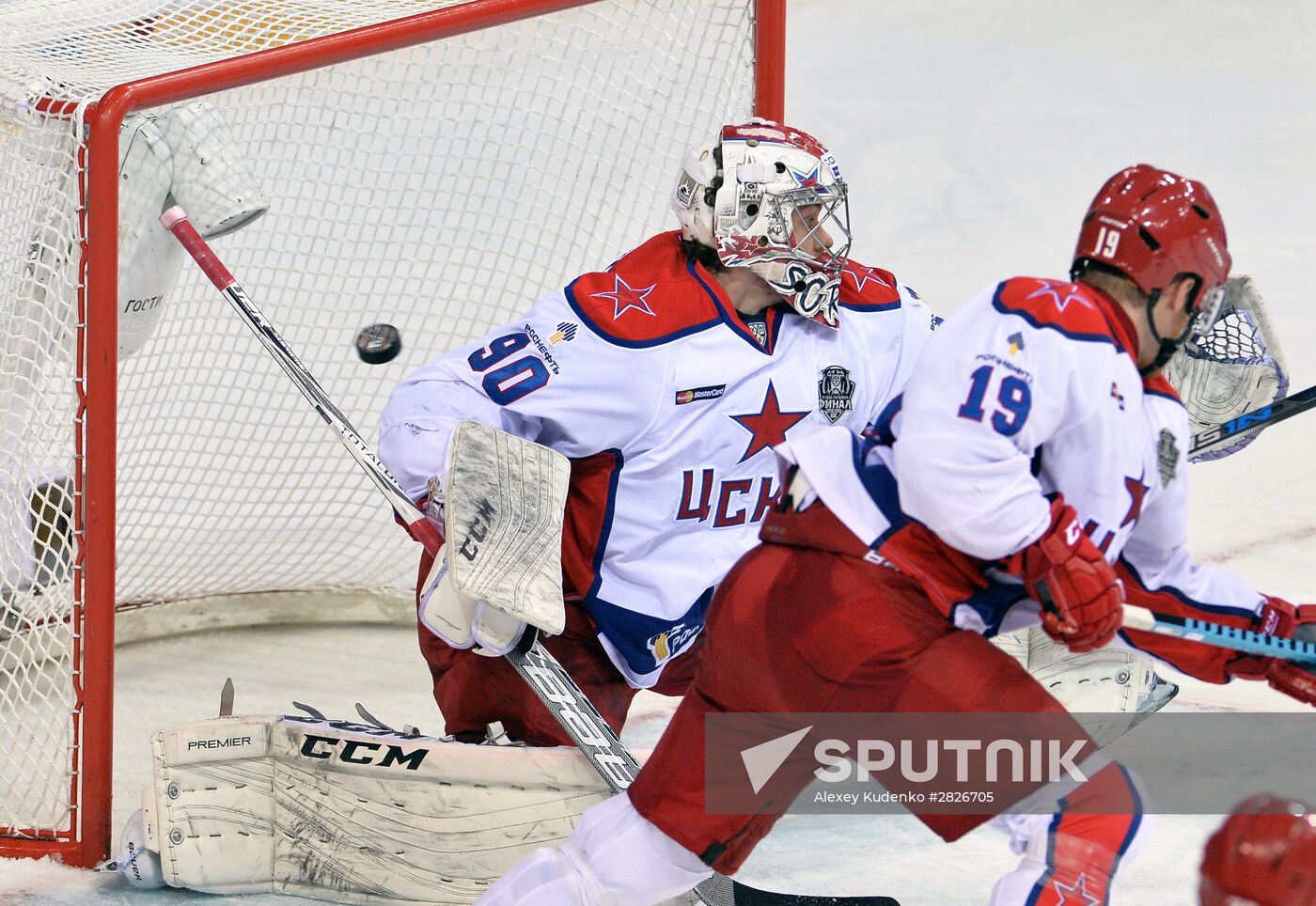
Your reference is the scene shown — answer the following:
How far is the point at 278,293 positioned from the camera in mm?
3854

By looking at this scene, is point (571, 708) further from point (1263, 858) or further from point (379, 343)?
point (1263, 858)

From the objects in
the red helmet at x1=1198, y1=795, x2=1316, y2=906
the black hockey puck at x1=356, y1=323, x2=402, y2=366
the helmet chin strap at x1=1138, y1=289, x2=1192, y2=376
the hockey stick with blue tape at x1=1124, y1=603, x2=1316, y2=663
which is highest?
the helmet chin strap at x1=1138, y1=289, x2=1192, y2=376

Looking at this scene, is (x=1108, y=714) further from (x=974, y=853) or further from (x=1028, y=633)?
(x=974, y=853)

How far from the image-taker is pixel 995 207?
5809mm

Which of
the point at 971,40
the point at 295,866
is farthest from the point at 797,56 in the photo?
the point at 295,866

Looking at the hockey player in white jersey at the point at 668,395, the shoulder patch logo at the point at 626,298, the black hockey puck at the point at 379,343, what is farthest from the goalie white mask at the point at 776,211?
the black hockey puck at the point at 379,343

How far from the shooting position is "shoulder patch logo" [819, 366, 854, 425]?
2611 millimetres

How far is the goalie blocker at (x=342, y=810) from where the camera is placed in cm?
240

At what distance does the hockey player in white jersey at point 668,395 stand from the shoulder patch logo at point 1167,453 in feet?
2.20

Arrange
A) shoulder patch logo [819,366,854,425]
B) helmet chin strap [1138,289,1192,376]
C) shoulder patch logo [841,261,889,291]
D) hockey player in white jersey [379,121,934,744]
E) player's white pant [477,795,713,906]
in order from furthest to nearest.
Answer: shoulder patch logo [841,261,889,291], shoulder patch logo [819,366,854,425], hockey player in white jersey [379,121,934,744], player's white pant [477,795,713,906], helmet chin strap [1138,289,1192,376]

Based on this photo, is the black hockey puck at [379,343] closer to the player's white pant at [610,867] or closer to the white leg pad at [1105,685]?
the player's white pant at [610,867]

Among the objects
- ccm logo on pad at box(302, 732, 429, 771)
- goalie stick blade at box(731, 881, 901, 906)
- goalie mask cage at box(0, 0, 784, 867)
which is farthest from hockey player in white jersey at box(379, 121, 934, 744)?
goalie mask cage at box(0, 0, 784, 867)

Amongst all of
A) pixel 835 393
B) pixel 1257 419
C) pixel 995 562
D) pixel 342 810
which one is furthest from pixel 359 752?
pixel 1257 419

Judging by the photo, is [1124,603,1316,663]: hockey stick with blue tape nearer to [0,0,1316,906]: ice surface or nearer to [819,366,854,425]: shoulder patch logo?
[0,0,1316,906]: ice surface
